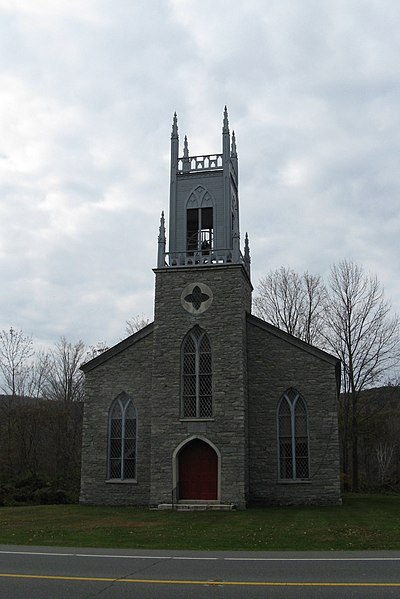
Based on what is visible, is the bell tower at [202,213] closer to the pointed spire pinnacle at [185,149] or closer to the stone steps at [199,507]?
the pointed spire pinnacle at [185,149]

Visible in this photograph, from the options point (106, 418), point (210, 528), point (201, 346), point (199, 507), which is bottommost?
point (199, 507)

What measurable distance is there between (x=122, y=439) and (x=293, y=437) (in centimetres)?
719

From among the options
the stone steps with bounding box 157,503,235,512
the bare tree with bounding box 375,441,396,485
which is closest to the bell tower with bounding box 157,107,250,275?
the stone steps with bounding box 157,503,235,512

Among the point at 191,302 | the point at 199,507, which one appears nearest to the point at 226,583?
the point at 199,507

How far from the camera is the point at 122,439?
26062 millimetres

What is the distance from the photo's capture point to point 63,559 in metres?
10.5

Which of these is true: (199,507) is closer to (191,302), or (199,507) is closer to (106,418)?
(106,418)

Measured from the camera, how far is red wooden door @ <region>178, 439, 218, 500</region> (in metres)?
23.7

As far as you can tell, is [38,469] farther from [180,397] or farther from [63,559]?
[63,559]

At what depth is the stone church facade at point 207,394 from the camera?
23812mm

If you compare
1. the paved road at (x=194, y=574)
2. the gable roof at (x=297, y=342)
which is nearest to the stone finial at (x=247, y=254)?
the gable roof at (x=297, y=342)

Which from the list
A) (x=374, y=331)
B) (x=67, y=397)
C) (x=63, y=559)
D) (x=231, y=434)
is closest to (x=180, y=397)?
(x=231, y=434)

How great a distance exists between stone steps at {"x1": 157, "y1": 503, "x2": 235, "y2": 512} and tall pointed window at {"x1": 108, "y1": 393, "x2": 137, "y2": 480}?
2981mm

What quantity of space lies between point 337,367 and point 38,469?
21676mm
